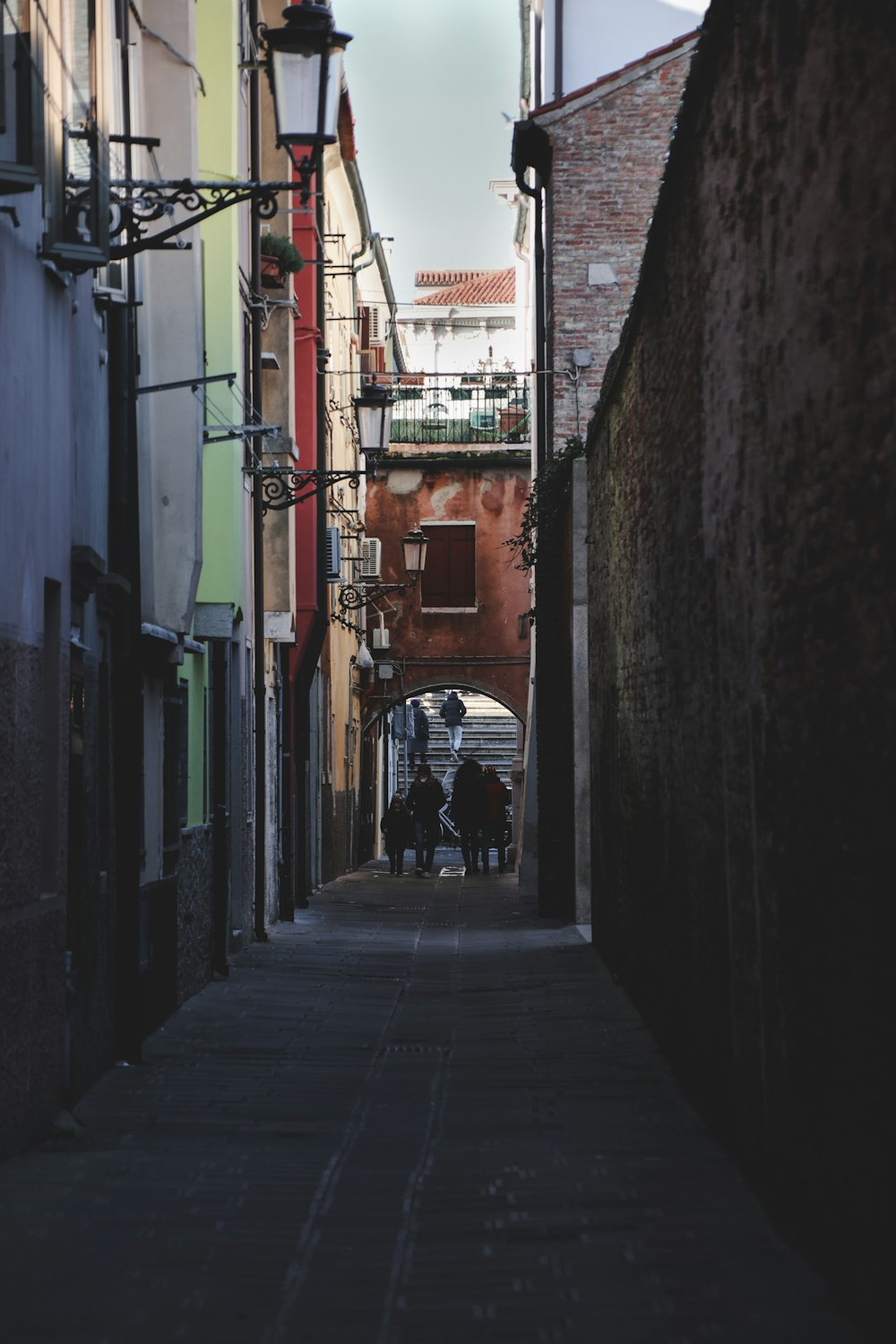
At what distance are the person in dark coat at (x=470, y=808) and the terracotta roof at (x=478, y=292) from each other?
4580cm

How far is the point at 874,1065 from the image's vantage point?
473cm

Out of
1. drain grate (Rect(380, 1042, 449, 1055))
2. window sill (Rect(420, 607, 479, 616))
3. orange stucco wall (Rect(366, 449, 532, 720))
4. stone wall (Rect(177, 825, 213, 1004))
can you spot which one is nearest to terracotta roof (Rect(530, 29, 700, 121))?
stone wall (Rect(177, 825, 213, 1004))

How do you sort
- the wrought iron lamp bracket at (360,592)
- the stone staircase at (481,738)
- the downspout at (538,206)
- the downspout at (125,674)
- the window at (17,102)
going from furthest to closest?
1. the stone staircase at (481,738)
2. the wrought iron lamp bracket at (360,592)
3. the downspout at (538,206)
4. the downspout at (125,674)
5. the window at (17,102)

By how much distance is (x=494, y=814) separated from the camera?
32.8m

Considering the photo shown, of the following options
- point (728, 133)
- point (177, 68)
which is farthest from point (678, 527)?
point (177, 68)

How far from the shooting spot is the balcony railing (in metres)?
41.0

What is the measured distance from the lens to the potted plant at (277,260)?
20.4 m

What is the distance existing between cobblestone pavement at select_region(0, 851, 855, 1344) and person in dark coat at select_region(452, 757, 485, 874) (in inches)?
747

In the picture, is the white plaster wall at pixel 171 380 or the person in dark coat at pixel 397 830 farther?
the person in dark coat at pixel 397 830

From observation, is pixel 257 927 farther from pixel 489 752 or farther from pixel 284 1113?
pixel 489 752

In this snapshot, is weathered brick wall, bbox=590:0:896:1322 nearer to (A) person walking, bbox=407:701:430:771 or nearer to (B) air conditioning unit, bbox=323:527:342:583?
(B) air conditioning unit, bbox=323:527:342:583

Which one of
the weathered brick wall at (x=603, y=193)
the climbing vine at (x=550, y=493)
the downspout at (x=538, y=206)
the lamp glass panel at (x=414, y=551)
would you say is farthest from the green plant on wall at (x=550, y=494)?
the lamp glass panel at (x=414, y=551)

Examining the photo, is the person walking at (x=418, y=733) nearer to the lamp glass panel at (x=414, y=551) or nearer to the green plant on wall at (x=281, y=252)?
the lamp glass panel at (x=414, y=551)

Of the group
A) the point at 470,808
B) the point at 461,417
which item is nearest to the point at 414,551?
the point at 461,417
